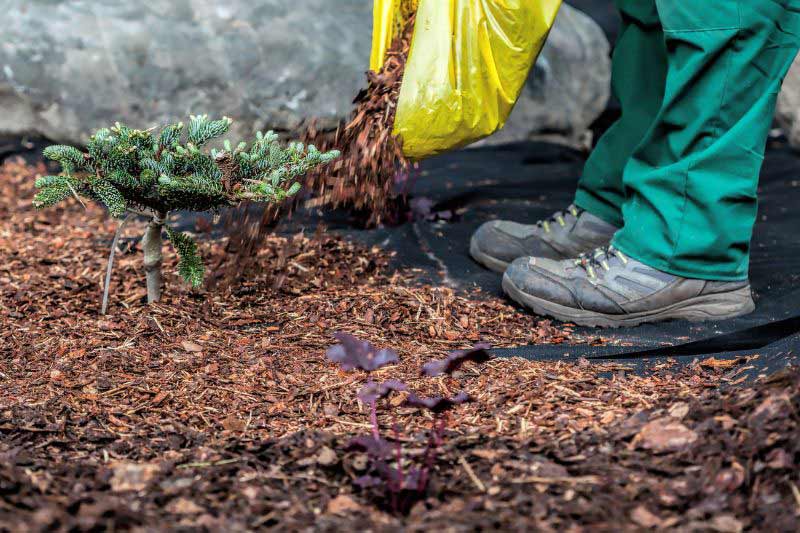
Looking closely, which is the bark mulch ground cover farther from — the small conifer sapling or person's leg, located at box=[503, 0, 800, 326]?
the small conifer sapling

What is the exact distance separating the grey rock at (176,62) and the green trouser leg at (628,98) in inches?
64.5

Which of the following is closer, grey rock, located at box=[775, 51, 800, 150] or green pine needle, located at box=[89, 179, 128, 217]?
green pine needle, located at box=[89, 179, 128, 217]

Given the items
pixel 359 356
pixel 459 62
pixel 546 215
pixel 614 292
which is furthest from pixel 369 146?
pixel 546 215

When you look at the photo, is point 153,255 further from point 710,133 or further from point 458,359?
point 710,133

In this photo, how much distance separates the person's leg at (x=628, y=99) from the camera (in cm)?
273

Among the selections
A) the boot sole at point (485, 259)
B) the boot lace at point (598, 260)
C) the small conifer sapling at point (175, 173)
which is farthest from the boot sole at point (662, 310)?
the small conifer sapling at point (175, 173)

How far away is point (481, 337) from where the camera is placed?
2430mm

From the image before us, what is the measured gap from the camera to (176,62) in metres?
4.17

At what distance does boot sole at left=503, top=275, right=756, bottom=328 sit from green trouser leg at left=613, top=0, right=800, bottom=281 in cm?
7

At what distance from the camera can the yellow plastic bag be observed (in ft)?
7.89

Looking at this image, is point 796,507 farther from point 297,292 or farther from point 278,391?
point 297,292

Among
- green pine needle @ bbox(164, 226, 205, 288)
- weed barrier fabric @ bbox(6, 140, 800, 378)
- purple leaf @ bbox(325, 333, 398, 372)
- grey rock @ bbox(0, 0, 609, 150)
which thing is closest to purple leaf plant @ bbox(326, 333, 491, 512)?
purple leaf @ bbox(325, 333, 398, 372)

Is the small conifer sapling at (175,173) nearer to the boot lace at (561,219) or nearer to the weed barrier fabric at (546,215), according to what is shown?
the weed barrier fabric at (546,215)

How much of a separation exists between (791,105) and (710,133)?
2226 millimetres
